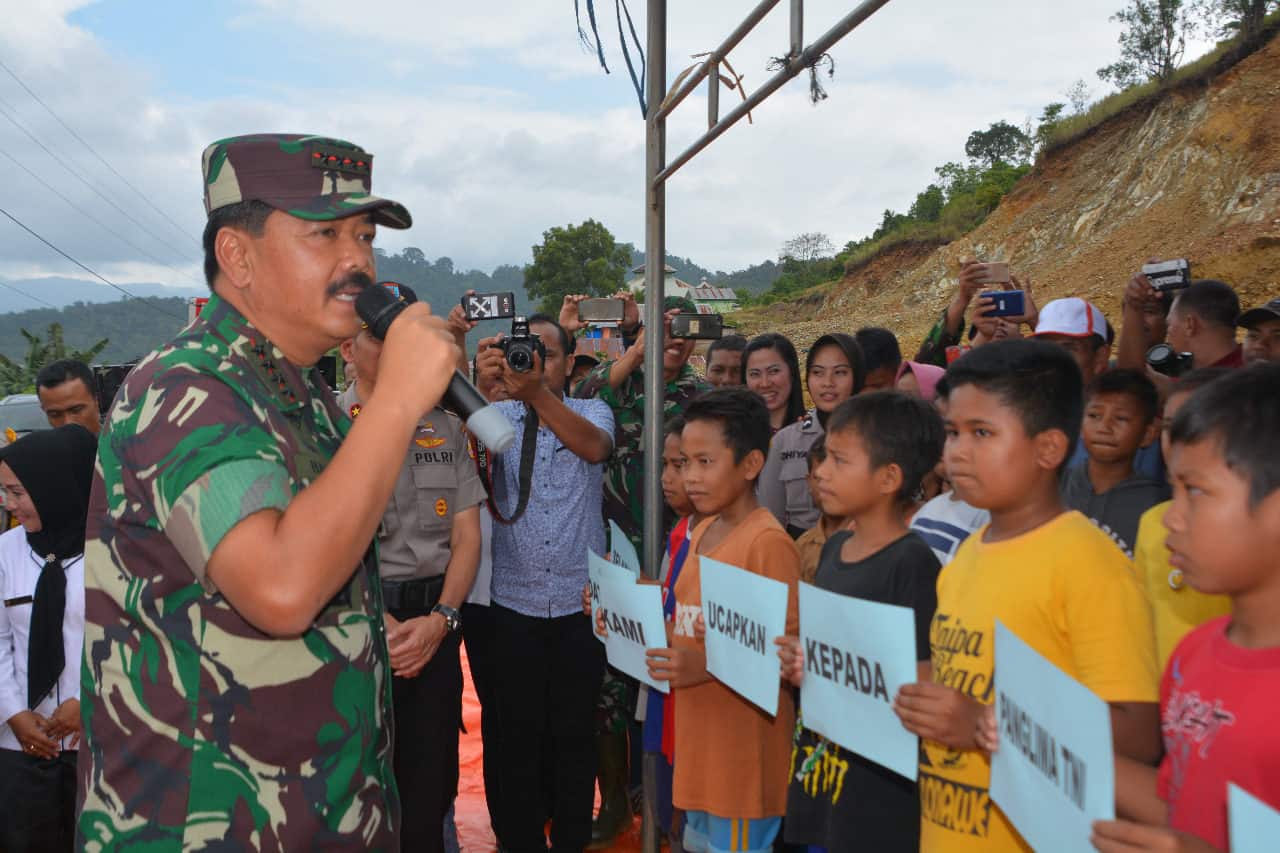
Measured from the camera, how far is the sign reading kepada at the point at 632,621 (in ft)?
9.14

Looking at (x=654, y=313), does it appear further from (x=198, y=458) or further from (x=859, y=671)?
(x=198, y=458)

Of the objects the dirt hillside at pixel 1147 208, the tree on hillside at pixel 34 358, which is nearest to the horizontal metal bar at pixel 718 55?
the dirt hillside at pixel 1147 208

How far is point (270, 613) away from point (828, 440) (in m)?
1.73

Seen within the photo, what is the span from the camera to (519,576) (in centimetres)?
393

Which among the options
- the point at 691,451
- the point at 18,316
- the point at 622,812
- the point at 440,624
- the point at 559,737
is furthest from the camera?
the point at 18,316

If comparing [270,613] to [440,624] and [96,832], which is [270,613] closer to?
[96,832]

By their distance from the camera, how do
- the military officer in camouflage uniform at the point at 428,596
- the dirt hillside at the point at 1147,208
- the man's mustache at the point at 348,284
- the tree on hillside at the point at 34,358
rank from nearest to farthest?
the man's mustache at the point at 348,284 < the military officer in camouflage uniform at the point at 428,596 < the dirt hillside at the point at 1147,208 < the tree on hillside at the point at 34,358

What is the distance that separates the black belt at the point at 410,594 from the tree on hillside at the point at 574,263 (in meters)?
55.6

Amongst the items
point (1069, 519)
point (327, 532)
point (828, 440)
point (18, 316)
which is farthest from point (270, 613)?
point (18, 316)

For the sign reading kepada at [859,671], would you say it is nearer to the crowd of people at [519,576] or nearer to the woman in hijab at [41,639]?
the crowd of people at [519,576]

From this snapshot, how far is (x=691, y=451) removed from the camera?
316 cm

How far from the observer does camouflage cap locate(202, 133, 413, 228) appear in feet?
5.54

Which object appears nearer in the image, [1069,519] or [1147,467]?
[1069,519]

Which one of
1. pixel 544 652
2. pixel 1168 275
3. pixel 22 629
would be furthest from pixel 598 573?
pixel 1168 275
